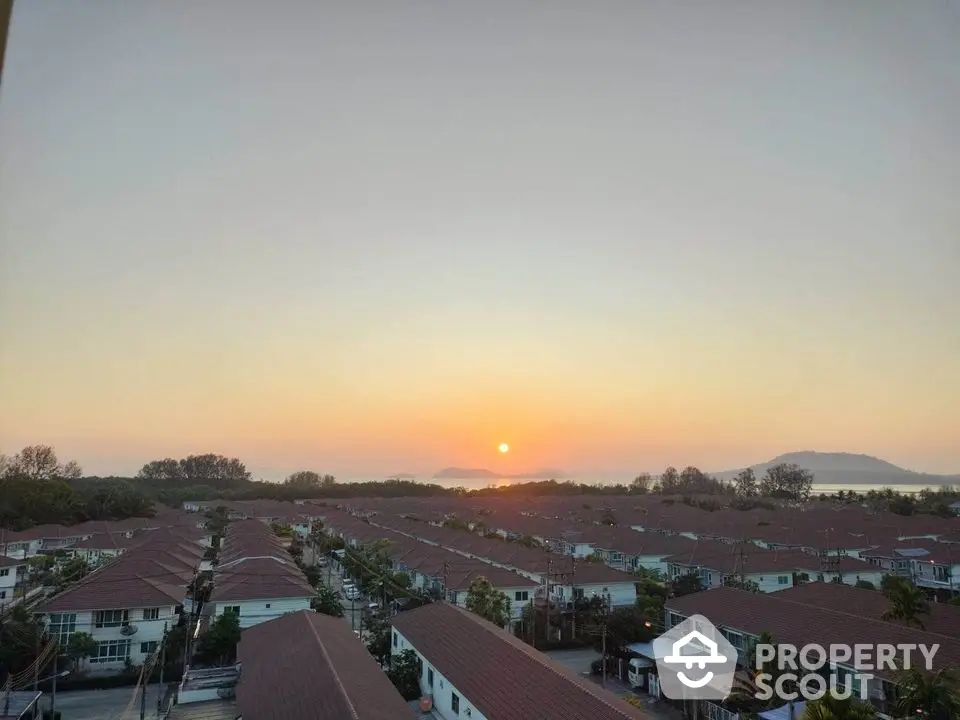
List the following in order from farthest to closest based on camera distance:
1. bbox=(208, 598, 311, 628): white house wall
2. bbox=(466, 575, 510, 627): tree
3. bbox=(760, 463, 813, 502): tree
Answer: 1. bbox=(760, 463, 813, 502): tree
2. bbox=(208, 598, 311, 628): white house wall
3. bbox=(466, 575, 510, 627): tree

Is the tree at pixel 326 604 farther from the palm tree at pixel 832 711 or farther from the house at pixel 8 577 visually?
the palm tree at pixel 832 711

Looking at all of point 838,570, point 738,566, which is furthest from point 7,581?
point 838,570

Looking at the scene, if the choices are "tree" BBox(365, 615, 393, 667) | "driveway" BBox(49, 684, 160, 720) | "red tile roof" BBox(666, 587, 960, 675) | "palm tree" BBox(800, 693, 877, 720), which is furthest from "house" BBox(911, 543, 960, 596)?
"driveway" BBox(49, 684, 160, 720)

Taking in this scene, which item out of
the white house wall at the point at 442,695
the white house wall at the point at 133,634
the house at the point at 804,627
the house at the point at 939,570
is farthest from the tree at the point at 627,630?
the house at the point at 939,570

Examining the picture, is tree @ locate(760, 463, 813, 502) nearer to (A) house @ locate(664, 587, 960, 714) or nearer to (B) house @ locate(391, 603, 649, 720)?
(A) house @ locate(664, 587, 960, 714)

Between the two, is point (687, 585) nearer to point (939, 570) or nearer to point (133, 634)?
point (939, 570)
